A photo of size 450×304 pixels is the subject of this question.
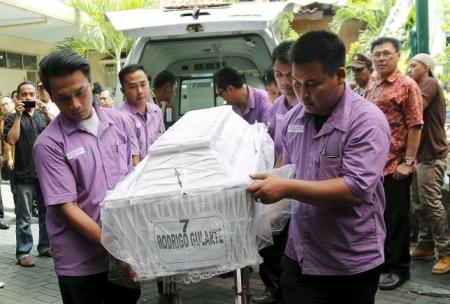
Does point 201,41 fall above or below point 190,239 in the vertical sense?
above

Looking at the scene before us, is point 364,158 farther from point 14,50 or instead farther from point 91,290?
point 14,50

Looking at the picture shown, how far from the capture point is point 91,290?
7.79ft

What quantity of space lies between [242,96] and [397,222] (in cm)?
173

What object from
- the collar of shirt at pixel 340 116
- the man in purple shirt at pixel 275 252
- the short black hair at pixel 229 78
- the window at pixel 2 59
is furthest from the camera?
the window at pixel 2 59

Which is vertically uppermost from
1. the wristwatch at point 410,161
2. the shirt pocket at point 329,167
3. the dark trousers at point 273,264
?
the shirt pocket at point 329,167

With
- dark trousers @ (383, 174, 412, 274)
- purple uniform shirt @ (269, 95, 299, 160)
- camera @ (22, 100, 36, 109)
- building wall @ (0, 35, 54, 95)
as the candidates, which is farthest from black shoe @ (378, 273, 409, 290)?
building wall @ (0, 35, 54, 95)

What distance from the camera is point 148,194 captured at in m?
1.92

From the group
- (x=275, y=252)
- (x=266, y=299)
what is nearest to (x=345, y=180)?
(x=275, y=252)

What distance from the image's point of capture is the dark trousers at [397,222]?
4.07 meters

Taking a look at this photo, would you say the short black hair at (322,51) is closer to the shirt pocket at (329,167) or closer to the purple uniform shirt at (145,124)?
the shirt pocket at (329,167)

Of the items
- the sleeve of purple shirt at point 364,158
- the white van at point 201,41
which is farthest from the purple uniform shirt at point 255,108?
the sleeve of purple shirt at point 364,158

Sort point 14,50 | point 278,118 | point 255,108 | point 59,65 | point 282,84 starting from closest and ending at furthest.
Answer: point 59,65 → point 282,84 → point 278,118 → point 255,108 → point 14,50

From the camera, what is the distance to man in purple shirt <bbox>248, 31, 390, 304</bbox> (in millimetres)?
1967

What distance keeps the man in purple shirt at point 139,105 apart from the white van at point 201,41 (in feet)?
1.51
